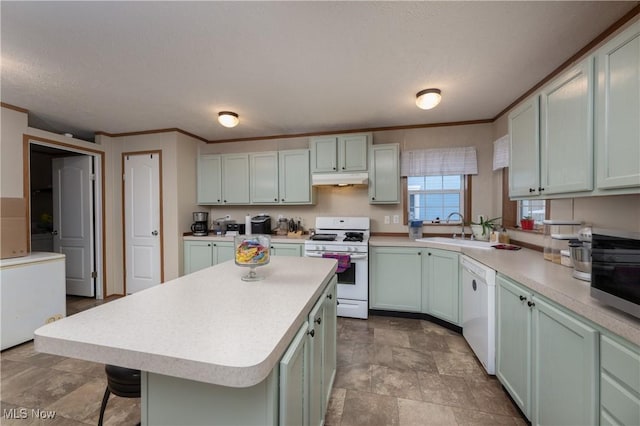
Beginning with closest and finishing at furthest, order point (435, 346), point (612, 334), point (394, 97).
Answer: point (612, 334)
point (435, 346)
point (394, 97)

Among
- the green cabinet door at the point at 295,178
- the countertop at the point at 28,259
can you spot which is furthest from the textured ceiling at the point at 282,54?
the countertop at the point at 28,259

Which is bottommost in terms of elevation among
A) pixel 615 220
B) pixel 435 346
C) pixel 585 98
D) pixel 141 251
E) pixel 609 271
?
pixel 435 346

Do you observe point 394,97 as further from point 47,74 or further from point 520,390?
point 47,74

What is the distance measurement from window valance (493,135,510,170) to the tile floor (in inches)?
75.7

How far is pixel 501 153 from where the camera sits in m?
2.86

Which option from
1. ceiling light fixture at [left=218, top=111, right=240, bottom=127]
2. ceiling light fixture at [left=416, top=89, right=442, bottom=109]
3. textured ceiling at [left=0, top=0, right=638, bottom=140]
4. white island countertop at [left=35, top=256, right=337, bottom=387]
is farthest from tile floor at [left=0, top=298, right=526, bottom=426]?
ceiling light fixture at [left=218, top=111, right=240, bottom=127]

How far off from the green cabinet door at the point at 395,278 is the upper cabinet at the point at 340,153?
3.70ft

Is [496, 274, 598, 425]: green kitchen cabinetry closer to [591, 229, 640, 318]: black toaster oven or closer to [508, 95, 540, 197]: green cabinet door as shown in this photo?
[591, 229, 640, 318]: black toaster oven

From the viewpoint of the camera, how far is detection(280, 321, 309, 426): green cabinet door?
81 cm

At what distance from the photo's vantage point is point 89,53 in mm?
1842

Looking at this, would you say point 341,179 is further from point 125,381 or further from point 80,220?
point 80,220

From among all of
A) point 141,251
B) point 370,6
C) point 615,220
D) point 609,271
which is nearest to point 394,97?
point 370,6

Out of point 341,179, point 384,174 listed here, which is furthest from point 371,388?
point 384,174

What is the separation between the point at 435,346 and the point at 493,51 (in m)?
2.46
